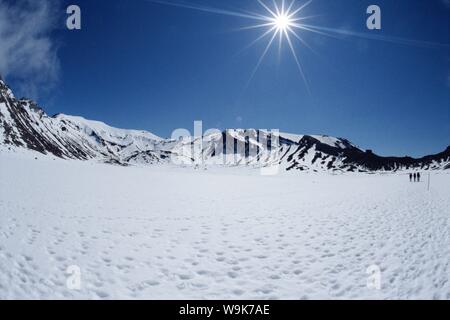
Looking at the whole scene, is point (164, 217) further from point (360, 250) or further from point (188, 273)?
point (360, 250)

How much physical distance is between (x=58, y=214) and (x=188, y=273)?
33.3 ft

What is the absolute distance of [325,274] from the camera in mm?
7598

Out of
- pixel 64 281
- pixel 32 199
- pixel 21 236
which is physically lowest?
pixel 64 281

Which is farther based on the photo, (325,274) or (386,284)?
(325,274)

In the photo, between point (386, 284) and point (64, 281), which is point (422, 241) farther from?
point (64, 281)

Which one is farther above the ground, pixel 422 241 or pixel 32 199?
pixel 32 199

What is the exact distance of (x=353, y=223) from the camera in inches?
555

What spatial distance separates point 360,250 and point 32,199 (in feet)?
65.1

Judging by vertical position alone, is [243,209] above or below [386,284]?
above
